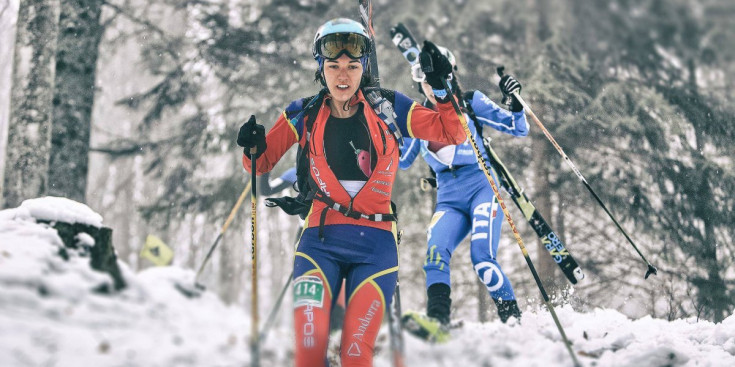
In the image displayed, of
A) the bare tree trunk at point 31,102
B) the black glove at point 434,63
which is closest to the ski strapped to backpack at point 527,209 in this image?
the black glove at point 434,63

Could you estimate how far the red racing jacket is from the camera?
3.78m

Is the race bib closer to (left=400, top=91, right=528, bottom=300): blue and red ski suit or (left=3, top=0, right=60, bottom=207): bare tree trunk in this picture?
(left=400, top=91, right=528, bottom=300): blue and red ski suit

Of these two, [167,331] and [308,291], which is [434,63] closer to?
[308,291]

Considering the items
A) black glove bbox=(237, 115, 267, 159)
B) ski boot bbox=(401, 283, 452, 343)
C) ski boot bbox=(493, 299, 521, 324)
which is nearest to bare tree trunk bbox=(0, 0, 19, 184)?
black glove bbox=(237, 115, 267, 159)

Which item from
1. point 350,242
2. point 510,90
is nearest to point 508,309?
point 510,90

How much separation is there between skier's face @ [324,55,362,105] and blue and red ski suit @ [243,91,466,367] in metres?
0.11

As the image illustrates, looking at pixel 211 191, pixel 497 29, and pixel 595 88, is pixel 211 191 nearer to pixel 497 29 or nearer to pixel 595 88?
pixel 497 29

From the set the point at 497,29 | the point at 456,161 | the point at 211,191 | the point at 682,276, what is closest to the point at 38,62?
the point at 211,191

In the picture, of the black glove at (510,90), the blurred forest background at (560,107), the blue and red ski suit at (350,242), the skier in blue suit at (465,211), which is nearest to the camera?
the blue and red ski suit at (350,242)

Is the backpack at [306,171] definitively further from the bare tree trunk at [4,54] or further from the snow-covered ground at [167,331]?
the bare tree trunk at [4,54]

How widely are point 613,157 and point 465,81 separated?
2.91 meters

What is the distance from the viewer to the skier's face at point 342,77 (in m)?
3.89

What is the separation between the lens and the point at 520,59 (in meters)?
9.90

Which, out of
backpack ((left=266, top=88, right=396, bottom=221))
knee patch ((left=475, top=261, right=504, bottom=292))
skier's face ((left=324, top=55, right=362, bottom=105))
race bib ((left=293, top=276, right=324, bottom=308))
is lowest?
race bib ((left=293, top=276, right=324, bottom=308))
